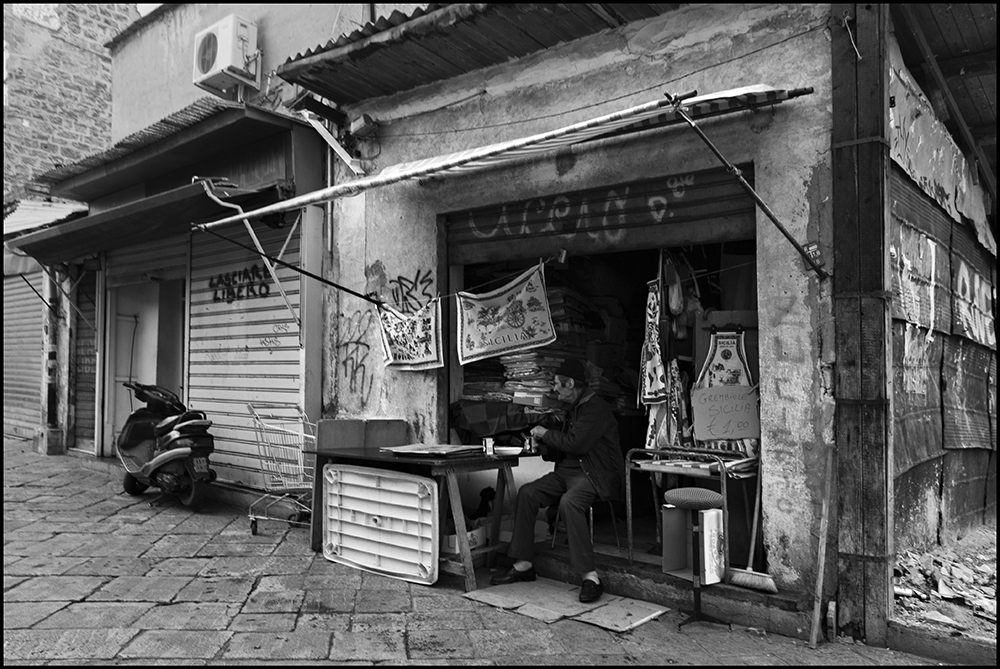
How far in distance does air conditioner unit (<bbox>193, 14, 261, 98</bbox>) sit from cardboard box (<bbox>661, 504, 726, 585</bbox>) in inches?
300

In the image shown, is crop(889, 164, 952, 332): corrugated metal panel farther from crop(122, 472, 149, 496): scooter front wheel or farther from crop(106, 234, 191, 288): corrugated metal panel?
crop(106, 234, 191, 288): corrugated metal panel

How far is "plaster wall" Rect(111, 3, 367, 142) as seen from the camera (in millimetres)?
8789

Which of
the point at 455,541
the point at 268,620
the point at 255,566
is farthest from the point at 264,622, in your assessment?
the point at 455,541

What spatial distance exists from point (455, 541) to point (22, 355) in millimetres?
11941

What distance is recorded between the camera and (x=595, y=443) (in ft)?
18.4

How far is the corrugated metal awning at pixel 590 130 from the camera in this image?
4.36m

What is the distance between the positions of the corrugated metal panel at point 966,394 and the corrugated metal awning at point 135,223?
668 centimetres

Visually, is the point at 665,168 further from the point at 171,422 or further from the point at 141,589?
the point at 171,422

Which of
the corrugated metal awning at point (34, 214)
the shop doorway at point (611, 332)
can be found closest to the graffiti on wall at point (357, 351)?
the shop doorway at point (611, 332)

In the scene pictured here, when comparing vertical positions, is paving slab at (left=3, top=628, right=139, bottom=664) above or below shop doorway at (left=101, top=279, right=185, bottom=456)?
below

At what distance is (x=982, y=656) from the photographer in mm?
3953

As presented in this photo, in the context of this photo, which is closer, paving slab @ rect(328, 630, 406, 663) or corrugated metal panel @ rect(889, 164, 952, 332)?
paving slab @ rect(328, 630, 406, 663)

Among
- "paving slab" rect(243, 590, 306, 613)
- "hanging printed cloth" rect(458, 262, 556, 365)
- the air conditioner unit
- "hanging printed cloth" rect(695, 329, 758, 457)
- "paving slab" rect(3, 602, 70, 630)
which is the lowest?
"paving slab" rect(243, 590, 306, 613)

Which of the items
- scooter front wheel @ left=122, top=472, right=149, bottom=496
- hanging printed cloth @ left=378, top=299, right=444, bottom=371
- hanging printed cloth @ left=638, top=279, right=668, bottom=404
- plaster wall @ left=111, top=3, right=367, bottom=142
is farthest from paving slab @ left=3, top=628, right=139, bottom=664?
plaster wall @ left=111, top=3, right=367, bottom=142
